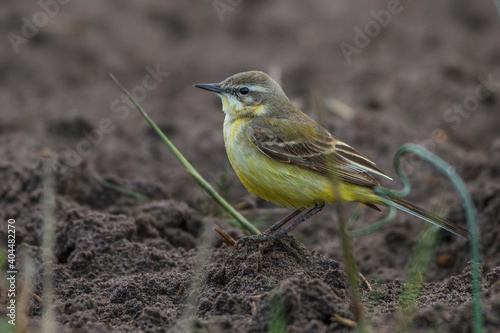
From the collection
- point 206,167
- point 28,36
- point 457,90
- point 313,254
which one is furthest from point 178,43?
point 313,254

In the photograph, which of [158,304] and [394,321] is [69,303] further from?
[394,321]

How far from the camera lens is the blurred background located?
7.93m

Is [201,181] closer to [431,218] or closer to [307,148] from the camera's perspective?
[307,148]

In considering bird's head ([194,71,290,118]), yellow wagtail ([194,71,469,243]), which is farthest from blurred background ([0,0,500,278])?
yellow wagtail ([194,71,469,243])

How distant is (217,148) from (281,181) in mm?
3194

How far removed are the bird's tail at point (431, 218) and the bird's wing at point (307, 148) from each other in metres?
0.36

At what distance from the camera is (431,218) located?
17.4 ft

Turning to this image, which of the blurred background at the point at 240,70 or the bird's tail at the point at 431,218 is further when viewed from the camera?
the blurred background at the point at 240,70

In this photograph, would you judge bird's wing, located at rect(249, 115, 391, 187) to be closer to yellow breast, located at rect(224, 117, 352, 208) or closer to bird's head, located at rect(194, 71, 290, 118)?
yellow breast, located at rect(224, 117, 352, 208)

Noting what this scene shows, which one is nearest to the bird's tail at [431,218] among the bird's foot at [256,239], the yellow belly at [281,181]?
the yellow belly at [281,181]

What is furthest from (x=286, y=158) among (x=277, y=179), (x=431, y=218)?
(x=431, y=218)

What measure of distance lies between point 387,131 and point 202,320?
18.3ft

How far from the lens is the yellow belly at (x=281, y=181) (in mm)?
5582

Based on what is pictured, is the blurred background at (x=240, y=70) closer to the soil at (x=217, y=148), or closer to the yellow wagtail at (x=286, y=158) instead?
the soil at (x=217, y=148)
